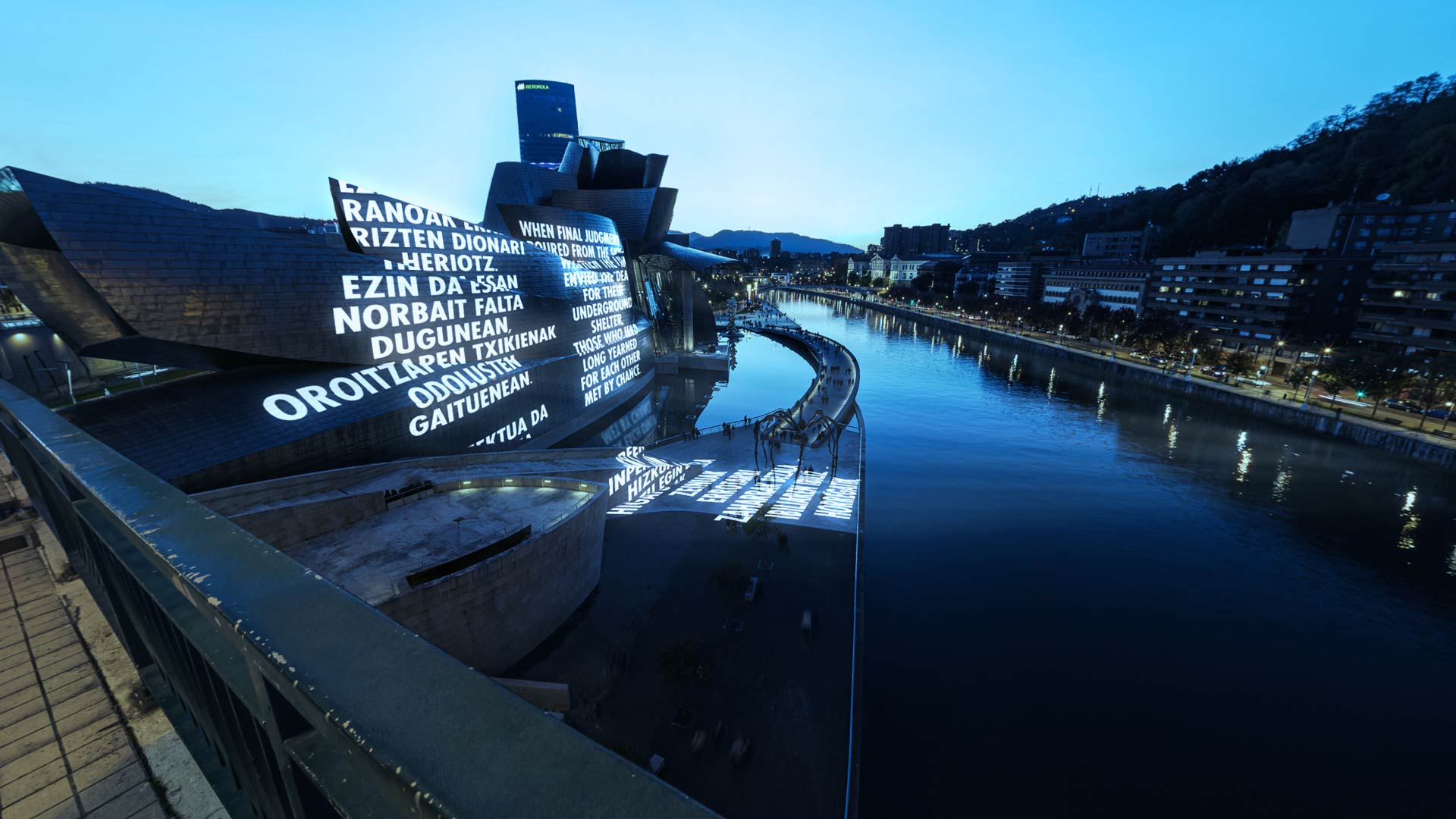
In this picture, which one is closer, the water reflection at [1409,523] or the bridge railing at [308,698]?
the bridge railing at [308,698]

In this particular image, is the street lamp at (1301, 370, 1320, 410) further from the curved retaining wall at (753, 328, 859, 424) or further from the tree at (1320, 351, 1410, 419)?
the curved retaining wall at (753, 328, 859, 424)

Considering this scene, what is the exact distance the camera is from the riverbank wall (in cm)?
3941

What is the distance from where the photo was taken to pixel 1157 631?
72.0 feet

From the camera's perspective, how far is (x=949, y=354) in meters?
87.9

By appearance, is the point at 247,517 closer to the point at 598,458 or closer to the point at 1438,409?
the point at 598,458

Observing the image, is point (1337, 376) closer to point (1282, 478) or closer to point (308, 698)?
point (1282, 478)

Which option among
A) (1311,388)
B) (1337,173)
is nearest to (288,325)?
(1311,388)

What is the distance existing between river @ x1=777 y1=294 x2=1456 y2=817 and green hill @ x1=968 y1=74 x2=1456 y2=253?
64383mm

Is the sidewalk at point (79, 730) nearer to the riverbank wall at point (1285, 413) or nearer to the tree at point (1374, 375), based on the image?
the riverbank wall at point (1285, 413)

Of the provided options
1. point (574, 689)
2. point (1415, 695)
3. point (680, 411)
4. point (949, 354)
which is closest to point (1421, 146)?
point (949, 354)

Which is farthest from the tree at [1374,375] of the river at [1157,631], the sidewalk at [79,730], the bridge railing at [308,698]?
the sidewalk at [79,730]

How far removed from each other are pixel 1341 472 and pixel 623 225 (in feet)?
205

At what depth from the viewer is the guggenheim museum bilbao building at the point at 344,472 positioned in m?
1.45

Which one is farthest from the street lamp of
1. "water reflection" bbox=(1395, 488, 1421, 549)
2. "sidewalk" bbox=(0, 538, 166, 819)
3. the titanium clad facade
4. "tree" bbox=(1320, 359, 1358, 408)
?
"sidewalk" bbox=(0, 538, 166, 819)
